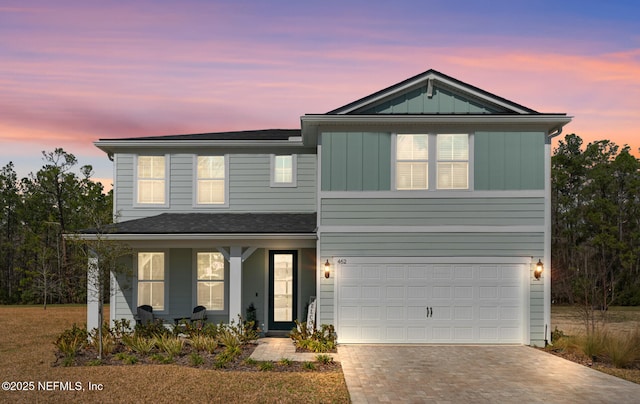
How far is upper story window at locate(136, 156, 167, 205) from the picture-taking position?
17.0m

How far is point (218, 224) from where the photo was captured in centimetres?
1529

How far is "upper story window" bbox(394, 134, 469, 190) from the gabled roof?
2.63ft

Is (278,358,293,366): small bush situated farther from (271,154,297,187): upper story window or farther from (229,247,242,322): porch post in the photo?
(271,154,297,187): upper story window

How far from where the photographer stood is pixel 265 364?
1114 cm

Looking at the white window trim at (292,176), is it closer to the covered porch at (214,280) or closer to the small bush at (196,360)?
the covered porch at (214,280)

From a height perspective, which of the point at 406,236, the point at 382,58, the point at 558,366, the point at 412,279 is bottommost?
the point at 558,366

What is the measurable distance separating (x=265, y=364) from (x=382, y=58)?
33.2 feet

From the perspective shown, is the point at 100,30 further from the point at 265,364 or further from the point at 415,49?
the point at 265,364

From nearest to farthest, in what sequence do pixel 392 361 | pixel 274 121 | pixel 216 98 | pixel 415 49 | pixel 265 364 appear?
pixel 265 364, pixel 392 361, pixel 415 49, pixel 216 98, pixel 274 121

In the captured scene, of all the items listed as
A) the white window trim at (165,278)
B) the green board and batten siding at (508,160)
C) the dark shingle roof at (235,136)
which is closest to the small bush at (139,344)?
the white window trim at (165,278)

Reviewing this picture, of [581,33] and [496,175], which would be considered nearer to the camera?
[496,175]

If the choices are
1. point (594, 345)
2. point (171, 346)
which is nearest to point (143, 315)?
point (171, 346)

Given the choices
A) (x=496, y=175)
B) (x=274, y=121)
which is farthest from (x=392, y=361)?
(x=274, y=121)

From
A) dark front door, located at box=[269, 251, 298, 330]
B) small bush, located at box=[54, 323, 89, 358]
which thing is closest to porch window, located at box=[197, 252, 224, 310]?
dark front door, located at box=[269, 251, 298, 330]
